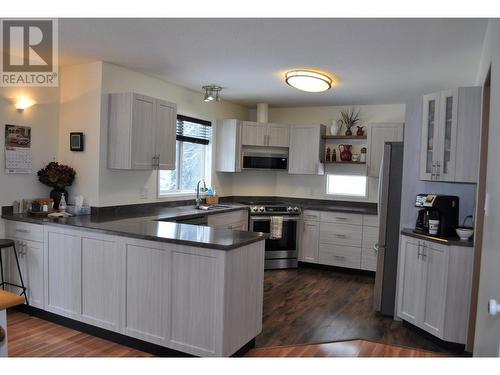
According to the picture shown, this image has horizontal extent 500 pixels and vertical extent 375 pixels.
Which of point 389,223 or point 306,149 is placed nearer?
point 389,223

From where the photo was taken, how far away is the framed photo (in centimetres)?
404

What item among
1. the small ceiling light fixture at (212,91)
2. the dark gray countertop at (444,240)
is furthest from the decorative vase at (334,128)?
the dark gray countertop at (444,240)

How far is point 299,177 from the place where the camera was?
6406mm

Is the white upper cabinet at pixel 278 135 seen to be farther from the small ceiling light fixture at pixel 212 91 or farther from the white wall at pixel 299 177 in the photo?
the small ceiling light fixture at pixel 212 91

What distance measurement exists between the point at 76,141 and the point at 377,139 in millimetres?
3796

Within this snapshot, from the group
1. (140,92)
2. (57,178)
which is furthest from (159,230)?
(140,92)

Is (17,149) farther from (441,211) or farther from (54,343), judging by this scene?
(441,211)

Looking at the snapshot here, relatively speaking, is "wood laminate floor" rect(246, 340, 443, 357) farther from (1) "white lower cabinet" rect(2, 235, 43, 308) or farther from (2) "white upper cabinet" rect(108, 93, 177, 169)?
(2) "white upper cabinet" rect(108, 93, 177, 169)

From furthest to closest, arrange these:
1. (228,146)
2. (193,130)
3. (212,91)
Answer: (228,146) < (193,130) < (212,91)

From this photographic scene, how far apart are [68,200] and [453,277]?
365cm

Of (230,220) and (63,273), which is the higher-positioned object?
(230,220)

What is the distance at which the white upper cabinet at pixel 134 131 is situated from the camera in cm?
393

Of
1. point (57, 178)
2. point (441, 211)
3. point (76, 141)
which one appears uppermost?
point (76, 141)

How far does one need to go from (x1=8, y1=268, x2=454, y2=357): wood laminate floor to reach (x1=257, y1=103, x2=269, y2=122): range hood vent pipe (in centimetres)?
263
